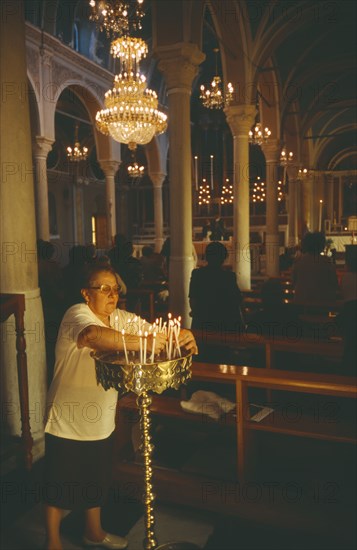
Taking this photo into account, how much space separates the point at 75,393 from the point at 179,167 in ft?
18.3

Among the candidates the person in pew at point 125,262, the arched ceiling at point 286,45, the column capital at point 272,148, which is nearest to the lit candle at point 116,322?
the person in pew at point 125,262

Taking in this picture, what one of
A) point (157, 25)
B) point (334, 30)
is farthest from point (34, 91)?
point (334, 30)

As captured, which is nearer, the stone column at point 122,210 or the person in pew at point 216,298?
the person in pew at point 216,298

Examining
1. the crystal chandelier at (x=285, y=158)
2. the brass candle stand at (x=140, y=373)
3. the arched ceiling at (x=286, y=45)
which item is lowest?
the brass candle stand at (x=140, y=373)

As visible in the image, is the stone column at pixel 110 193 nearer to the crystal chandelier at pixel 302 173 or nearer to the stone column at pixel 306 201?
the crystal chandelier at pixel 302 173

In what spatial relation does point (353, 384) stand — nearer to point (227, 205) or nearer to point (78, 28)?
point (78, 28)

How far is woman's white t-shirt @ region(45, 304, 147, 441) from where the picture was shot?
8.25 feet

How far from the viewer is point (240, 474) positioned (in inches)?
129

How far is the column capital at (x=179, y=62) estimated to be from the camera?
7434 mm

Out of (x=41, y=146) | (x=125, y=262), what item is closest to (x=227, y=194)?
(x=41, y=146)

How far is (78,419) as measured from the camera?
2572 mm

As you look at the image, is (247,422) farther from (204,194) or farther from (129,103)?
(204,194)

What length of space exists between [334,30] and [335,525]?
1523cm

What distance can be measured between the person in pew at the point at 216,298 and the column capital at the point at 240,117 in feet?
23.4
